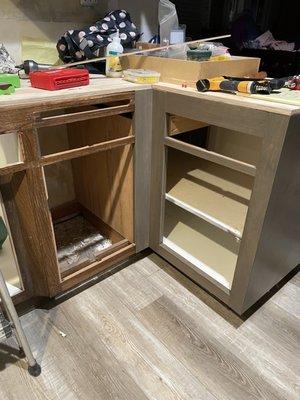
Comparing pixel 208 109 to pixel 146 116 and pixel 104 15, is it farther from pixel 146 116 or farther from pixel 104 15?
pixel 104 15

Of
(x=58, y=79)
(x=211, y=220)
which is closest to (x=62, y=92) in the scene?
(x=58, y=79)

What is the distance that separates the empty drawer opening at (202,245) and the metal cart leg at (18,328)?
0.73 meters

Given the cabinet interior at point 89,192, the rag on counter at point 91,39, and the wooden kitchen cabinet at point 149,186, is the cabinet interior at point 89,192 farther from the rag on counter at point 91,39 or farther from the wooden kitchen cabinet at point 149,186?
the rag on counter at point 91,39

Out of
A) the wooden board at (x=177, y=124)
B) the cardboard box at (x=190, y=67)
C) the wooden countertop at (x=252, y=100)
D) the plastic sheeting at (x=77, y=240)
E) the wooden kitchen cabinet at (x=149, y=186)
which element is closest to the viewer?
the wooden countertop at (x=252, y=100)

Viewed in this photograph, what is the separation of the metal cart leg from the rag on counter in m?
1.04

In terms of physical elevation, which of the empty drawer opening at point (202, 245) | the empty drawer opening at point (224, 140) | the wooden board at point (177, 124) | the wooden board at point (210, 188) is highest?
the wooden board at point (177, 124)

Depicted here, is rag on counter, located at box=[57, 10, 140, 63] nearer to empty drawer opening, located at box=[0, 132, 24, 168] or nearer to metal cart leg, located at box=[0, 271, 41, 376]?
empty drawer opening, located at box=[0, 132, 24, 168]

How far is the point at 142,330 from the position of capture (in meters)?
1.21

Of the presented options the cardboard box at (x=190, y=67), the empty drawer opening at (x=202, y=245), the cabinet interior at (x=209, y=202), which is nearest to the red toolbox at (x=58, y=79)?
the cardboard box at (x=190, y=67)

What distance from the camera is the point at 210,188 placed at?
1.48 meters

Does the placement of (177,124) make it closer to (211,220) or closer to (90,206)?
(211,220)

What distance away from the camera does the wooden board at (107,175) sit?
132cm

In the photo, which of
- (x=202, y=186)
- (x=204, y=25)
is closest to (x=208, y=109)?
(x=202, y=186)

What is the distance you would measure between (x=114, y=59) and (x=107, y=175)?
545mm
